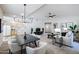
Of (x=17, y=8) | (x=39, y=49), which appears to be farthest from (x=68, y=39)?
(x=17, y=8)

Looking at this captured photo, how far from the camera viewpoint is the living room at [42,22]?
1.91 m

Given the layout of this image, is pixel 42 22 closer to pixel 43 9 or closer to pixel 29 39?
pixel 43 9

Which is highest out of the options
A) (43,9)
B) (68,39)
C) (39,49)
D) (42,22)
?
(43,9)

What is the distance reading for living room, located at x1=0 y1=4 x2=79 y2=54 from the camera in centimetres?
191

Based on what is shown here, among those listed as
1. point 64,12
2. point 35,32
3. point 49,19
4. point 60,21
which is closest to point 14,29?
point 35,32

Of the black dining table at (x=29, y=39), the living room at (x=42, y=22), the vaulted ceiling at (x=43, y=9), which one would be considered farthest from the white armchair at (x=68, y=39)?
the black dining table at (x=29, y=39)

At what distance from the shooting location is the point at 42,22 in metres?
2.00

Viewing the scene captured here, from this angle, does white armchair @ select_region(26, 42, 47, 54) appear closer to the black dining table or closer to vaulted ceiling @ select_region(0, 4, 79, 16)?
the black dining table

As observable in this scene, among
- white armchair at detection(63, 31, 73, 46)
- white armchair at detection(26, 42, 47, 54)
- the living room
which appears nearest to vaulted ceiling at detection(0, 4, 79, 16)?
the living room

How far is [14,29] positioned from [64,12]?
115 centimetres

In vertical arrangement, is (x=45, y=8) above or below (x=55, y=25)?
above

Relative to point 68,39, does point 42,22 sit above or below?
above
